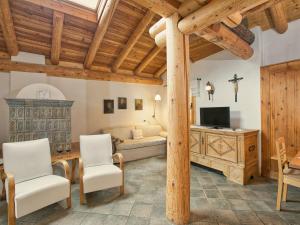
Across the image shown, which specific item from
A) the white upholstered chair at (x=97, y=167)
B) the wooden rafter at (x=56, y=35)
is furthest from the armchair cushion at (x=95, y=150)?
the wooden rafter at (x=56, y=35)

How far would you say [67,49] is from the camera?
4.31 metres

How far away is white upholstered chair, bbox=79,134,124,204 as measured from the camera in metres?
2.49

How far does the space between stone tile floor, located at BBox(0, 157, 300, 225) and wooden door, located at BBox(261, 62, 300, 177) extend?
67 centimetres

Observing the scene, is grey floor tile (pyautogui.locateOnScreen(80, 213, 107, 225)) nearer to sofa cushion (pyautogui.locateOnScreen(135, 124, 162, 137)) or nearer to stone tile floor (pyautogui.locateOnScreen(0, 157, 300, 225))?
stone tile floor (pyautogui.locateOnScreen(0, 157, 300, 225))

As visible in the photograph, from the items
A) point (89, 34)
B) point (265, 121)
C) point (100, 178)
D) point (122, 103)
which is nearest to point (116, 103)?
point (122, 103)

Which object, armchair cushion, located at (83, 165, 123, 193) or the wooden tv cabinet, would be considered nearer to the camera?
armchair cushion, located at (83, 165, 123, 193)

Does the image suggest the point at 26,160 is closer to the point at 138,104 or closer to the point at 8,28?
the point at 8,28

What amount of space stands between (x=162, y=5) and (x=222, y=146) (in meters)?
2.74

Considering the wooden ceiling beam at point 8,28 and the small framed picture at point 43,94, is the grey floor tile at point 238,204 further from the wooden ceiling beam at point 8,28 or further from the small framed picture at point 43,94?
the wooden ceiling beam at point 8,28

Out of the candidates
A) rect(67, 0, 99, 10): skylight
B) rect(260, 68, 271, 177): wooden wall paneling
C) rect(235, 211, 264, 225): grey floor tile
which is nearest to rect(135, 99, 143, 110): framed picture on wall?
rect(67, 0, 99, 10): skylight

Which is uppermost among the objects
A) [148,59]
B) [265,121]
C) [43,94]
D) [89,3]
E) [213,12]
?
[89,3]

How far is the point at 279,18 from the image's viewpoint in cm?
300

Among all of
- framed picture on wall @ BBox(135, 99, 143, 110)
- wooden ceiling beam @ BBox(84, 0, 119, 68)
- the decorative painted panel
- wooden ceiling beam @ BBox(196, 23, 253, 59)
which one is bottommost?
the decorative painted panel

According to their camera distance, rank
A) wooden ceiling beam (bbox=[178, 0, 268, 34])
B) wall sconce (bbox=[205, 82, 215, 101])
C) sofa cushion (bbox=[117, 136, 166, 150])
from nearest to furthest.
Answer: wooden ceiling beam (bbox=[178, 0, 268, 34]), wall sconce (bbox=[205, 82, 215, 101]), sofa cushion (bbox=[117, 136, 166, 150])
